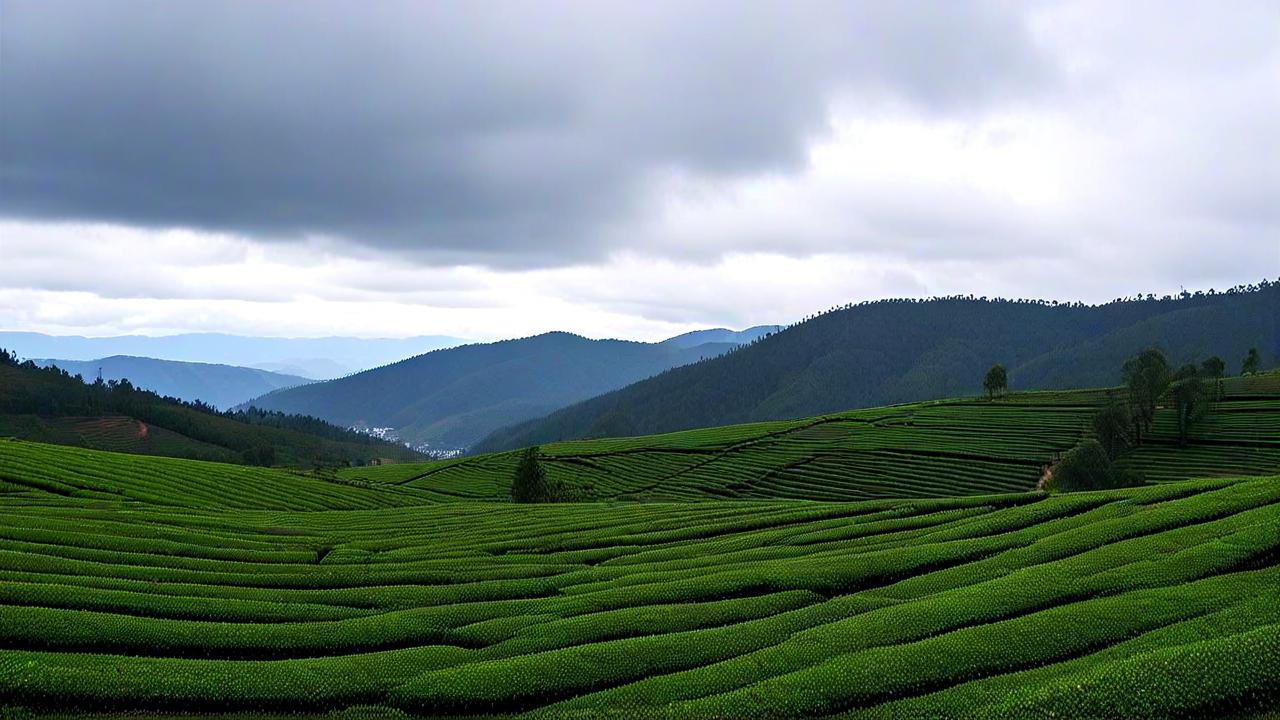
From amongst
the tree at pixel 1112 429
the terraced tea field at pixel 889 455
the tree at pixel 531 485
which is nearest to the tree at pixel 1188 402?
the terraced tea field at pixel 889 455

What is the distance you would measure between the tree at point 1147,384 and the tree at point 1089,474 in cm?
3138

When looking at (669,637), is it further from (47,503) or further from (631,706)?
(47,503)

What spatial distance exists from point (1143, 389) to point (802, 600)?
10752cm

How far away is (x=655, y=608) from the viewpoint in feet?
102

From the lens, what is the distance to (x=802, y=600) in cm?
3153

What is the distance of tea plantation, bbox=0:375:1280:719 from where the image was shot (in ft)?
74.1

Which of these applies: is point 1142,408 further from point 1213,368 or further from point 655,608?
point 655,608

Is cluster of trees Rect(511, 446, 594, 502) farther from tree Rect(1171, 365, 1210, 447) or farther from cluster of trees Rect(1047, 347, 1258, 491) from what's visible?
tree Rect(1171, 365, 1210, 447)

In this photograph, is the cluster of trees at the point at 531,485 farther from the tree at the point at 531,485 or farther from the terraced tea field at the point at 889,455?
the terraced tea field at the point at 889,455

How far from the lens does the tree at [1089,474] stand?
8431cm

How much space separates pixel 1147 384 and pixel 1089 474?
136 feet

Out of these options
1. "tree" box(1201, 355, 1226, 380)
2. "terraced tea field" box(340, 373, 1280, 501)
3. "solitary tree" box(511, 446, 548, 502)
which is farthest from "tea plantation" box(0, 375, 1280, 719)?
"tree" box(1201, 355, 1226, 380)

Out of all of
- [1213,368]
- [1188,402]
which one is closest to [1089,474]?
[1188,402]

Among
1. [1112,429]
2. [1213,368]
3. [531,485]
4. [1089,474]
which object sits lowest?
[1089,474]
